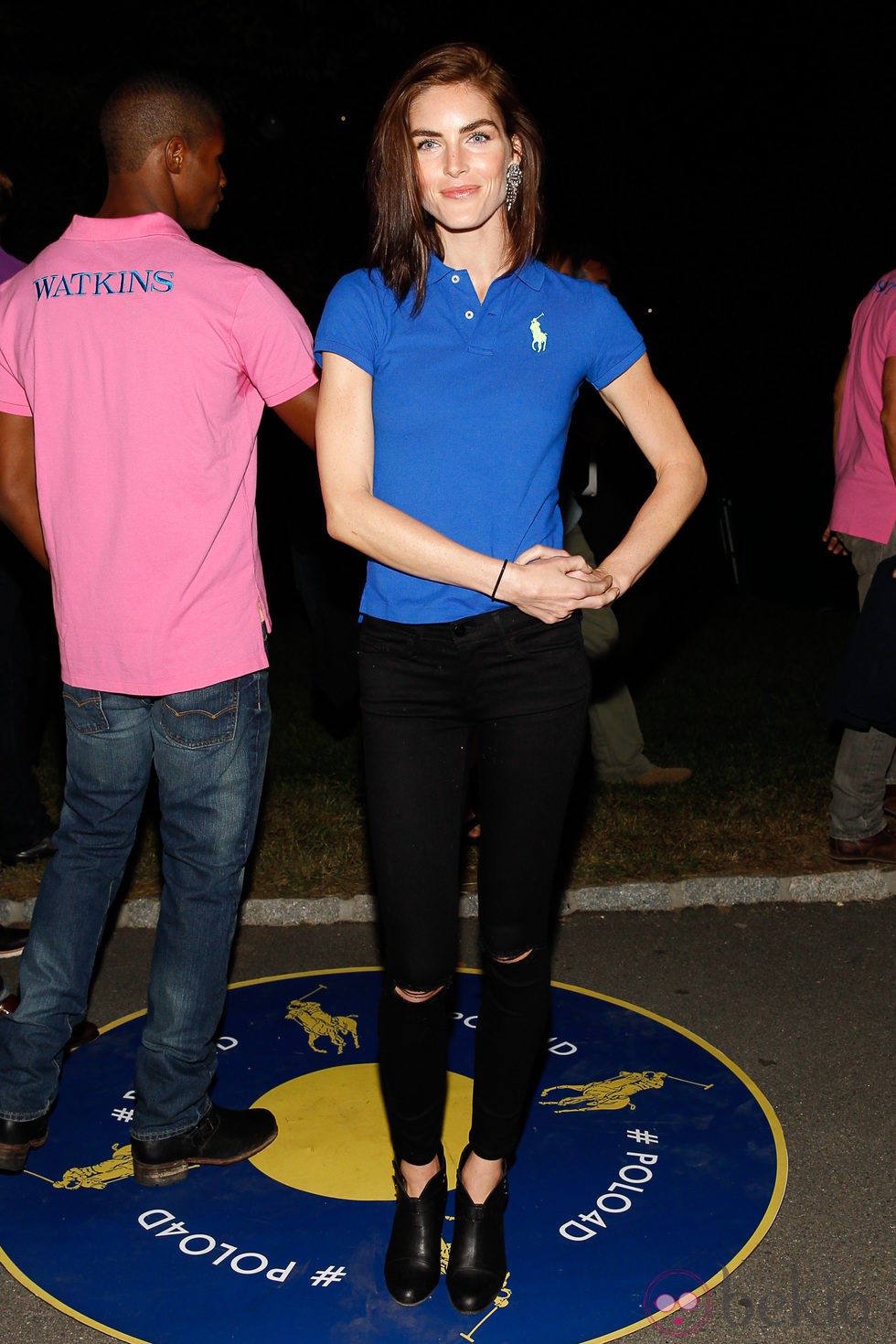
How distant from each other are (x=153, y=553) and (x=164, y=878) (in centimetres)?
82

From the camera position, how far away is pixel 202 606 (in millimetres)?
3188

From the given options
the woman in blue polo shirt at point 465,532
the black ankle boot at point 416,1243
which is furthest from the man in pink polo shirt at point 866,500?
the black ankle boot at point 416,1243

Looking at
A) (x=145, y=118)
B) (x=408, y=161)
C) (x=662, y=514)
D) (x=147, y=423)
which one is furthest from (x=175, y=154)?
(x=662, y=514)

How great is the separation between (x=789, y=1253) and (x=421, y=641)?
1.70 m

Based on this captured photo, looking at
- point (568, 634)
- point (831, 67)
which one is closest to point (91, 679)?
point (568, 634)

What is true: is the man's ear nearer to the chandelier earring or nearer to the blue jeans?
the chandelier earring

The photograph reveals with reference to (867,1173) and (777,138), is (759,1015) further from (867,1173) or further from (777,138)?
(777,138)

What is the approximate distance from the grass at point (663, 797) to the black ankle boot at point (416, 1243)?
2.40 meters

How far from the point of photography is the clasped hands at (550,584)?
8.75 feet

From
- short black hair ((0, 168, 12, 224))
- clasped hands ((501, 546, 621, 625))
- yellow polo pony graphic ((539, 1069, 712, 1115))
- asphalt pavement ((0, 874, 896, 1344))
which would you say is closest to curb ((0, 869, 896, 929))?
asphalt pavement ((0, 874, 896, 1344))

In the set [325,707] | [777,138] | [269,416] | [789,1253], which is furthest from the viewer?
[777,138]

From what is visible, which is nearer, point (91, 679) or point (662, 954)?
point (91, 679)

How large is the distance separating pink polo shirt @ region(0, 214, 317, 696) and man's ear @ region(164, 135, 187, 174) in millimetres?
155

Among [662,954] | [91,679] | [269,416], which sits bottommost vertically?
[662,954]
